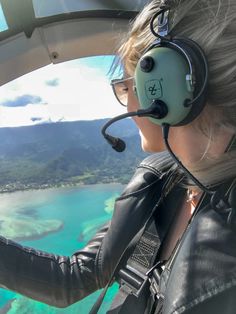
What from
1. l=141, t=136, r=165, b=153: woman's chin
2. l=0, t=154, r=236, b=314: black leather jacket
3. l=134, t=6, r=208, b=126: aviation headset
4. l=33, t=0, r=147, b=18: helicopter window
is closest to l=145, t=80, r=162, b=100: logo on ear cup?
l=134, t=6, r=208, b=126: aviation headset

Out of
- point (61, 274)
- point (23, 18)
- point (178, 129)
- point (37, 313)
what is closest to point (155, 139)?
point (178, 129)

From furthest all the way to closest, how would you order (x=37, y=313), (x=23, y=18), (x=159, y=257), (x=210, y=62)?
(x=37, y=313) → (x=23, y=18) → (x=159, y=257) → (x=210, y=62)

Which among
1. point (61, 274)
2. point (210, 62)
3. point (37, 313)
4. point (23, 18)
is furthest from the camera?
point (37, 313)

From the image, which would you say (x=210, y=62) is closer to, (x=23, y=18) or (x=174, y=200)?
(x=174, y=200)

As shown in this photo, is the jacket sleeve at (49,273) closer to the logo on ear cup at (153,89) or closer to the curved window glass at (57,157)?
the curved window glass at (57,157)

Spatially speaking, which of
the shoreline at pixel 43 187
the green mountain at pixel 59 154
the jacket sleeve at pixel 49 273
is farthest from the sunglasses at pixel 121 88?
the shoreline at pixel 43 187

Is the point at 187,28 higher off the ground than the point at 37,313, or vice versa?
the point at 187,28

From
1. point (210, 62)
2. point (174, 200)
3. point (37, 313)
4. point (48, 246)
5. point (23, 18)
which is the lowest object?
point (37, 313)
